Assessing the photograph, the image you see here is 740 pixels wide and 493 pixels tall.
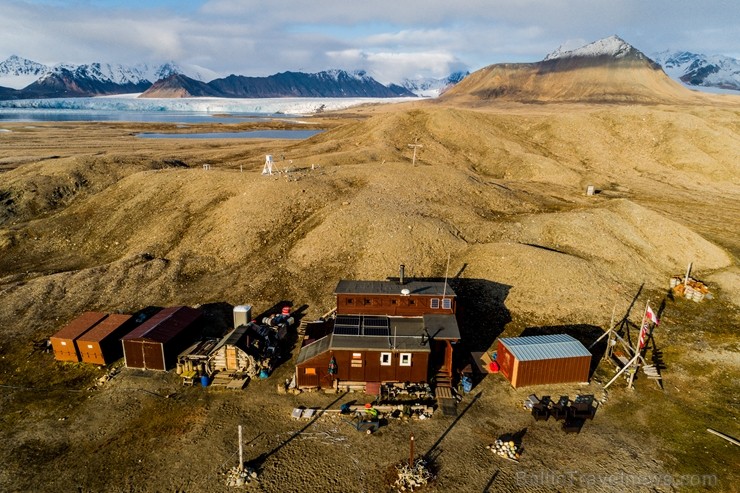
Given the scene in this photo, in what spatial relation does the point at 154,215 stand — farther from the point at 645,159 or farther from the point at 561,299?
the point at 645,159

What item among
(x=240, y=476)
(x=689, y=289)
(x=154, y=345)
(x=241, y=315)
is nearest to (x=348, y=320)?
(x=241, y=315)

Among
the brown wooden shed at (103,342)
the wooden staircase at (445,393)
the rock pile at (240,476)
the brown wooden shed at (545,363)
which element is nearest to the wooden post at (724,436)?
the brown wooden shed at (545,363)

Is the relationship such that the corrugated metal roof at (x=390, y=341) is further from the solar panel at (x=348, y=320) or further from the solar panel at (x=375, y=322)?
the solar panel at (x=348, y=320)

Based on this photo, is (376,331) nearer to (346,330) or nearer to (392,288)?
(346,330)

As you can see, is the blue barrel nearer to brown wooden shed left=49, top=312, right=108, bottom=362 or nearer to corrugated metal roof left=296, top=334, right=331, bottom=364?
corrugated metal roof left=296, top=334, right=331, bottom=364

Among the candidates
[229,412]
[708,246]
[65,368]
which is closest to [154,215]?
[65,368]

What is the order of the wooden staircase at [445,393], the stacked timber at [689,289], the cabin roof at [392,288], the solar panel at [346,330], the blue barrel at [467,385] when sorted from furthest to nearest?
the stacked timber at [689,289]
the cabin roof at [392,288]
the solar panel at [346,330]
the blue barrel at [467,385]
the wooden staircase at [445,393]
